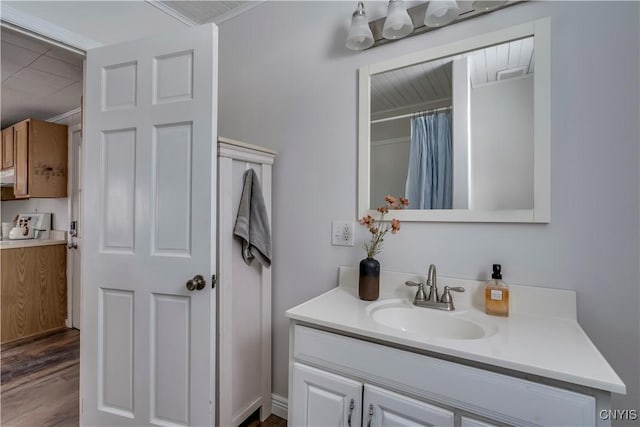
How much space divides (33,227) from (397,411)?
457 cm

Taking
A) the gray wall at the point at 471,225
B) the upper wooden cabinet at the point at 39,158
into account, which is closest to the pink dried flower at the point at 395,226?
the gray wall at the point at 471,225

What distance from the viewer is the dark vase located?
131 centimetres

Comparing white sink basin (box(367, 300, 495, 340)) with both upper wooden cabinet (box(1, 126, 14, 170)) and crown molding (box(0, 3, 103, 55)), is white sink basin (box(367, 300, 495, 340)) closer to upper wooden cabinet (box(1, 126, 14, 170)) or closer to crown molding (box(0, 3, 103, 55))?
crown molding (box(0, 3, 103, 55))

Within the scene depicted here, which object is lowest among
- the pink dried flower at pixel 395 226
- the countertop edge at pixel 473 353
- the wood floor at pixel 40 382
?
the wood floor at pixel 40 382

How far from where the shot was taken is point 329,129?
1.63 metres

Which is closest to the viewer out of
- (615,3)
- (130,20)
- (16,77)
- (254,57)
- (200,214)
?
Answer: (615,3)

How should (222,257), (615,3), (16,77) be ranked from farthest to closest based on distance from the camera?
(16,77) → (222,257) → (615,3)

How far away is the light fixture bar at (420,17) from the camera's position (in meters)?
1.26

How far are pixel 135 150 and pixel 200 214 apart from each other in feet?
1.59

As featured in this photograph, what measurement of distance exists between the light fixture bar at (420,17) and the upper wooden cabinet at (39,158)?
3.63m

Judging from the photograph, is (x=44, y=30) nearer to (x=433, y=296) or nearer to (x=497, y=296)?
(x=433, y=296)

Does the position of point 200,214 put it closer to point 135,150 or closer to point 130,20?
point 135,150

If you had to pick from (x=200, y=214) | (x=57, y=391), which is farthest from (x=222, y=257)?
(x=57, y=391)

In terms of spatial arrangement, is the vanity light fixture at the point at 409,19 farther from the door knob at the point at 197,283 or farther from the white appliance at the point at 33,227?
the white appliance at the point at 33,227
